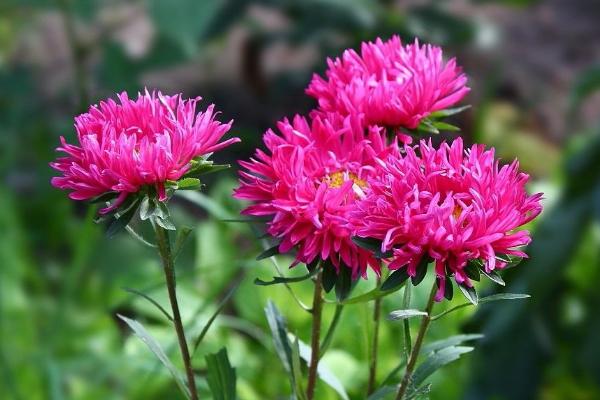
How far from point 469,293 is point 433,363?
114 mm

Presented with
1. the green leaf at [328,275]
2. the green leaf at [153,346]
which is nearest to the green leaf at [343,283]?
the green leaf at [328,275]

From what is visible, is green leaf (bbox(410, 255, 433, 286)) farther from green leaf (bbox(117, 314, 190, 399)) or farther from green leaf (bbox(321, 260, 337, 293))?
green leaf (bbox(117, 314, 190, 399))

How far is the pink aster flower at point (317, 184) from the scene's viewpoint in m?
0.46

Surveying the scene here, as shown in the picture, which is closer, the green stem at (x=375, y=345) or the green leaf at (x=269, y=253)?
the green leaf at (x=269, y=253)

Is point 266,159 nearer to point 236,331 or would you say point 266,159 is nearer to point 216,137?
point 216,137

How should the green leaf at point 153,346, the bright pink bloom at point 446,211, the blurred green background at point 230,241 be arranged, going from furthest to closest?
the blurred green background at point 230,241
the green leaf at point 153,346
the bright pink bloom at point 446,211

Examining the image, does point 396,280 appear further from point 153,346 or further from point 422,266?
point 153,346

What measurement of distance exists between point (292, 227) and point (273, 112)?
1791 millimetres

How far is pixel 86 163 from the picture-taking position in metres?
0.46

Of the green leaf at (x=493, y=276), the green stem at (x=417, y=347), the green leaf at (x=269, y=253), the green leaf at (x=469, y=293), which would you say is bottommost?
the green stem at (x=417, y=347)

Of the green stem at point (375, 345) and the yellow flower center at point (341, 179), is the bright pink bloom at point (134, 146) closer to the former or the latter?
the yellow flower center at point (341, 179)

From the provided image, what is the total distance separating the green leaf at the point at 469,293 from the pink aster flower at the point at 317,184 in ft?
0.15

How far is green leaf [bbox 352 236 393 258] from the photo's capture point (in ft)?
1.42

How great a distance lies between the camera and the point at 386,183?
1.45 feet
